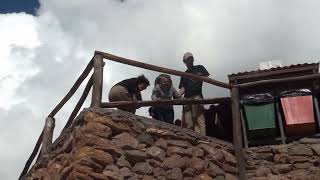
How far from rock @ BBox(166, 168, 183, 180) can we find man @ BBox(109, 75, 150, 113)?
112cm

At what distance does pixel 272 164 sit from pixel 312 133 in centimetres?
87

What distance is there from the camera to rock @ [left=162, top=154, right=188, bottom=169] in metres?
7.40

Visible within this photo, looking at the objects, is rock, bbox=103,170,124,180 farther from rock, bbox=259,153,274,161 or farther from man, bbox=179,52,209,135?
rock, bbox=259,153,274,161

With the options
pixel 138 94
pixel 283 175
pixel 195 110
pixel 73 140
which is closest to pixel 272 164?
pixel 283 175

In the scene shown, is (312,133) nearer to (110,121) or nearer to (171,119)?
(171,119)

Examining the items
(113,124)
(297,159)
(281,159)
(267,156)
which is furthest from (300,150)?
(113,124)

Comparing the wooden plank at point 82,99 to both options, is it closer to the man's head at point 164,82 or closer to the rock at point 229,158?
the man's head at point 164,82

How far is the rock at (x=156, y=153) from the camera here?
7.35m

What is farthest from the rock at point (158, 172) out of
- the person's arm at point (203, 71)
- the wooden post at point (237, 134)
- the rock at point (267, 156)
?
the person's arm at point (203, 71)

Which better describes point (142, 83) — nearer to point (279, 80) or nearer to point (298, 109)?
point (279, 80)

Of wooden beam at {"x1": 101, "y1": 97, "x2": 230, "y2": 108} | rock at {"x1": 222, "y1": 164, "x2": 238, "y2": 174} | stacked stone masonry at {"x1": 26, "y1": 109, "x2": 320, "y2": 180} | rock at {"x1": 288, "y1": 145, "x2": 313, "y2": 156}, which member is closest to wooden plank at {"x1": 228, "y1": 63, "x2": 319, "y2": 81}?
wooden beam at {"x1": 101, "y1": 97, "x2": 230, "y2": 108}

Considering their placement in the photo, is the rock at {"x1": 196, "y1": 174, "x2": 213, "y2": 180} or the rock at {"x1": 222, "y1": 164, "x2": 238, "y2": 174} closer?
the rock at {"x1": 196, "y1": 174, "x2": 213, "y2": 180}

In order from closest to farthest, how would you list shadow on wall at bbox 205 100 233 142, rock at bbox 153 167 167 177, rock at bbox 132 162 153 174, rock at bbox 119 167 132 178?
rock at bbox 119 167 132 178
rock at bbox 132 162 153 174
rock at bbox 153 167 167 177
shadow on wall at bbox 205 100 233 142

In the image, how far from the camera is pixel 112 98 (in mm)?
8211
